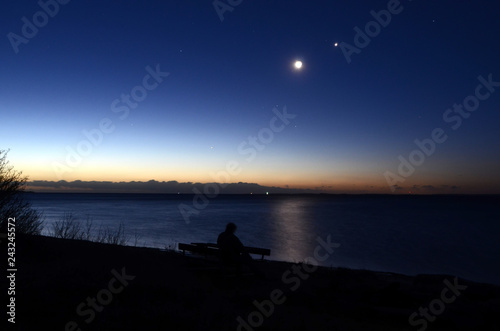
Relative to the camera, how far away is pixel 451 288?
417 inches

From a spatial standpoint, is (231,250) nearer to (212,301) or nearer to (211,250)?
(211,250)

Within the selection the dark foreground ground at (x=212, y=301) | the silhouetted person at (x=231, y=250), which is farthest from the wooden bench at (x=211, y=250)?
the silhouetted person at (x=231, y=250)

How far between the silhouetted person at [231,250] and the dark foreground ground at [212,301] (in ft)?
1.58

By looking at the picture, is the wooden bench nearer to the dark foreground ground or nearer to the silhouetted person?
the dark foreground ground

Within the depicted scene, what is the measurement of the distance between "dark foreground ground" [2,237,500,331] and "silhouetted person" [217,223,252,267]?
481 mm

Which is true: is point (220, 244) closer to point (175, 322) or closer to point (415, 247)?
point (175, 322)

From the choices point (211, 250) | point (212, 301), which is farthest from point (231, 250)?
point (212, 301)

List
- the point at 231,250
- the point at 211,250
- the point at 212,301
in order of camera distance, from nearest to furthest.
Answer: the point at 212,301 < the point at 231,250 < the point at 211,250

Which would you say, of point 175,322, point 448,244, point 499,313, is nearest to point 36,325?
point 175,322

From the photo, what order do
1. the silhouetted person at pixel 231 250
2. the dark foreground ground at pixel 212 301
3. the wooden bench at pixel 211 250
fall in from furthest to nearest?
the wooden bench at pixel 211 250 < the silhouetted person at pixel 231 250 < the dark foreground ground at pixel 212 301

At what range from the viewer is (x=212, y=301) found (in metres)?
7.69

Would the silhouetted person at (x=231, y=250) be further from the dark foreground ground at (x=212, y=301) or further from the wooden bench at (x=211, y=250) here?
the wooden bench at (x=211, y=250)

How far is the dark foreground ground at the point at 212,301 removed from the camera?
20.8 feet

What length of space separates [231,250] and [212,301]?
2942 mm
